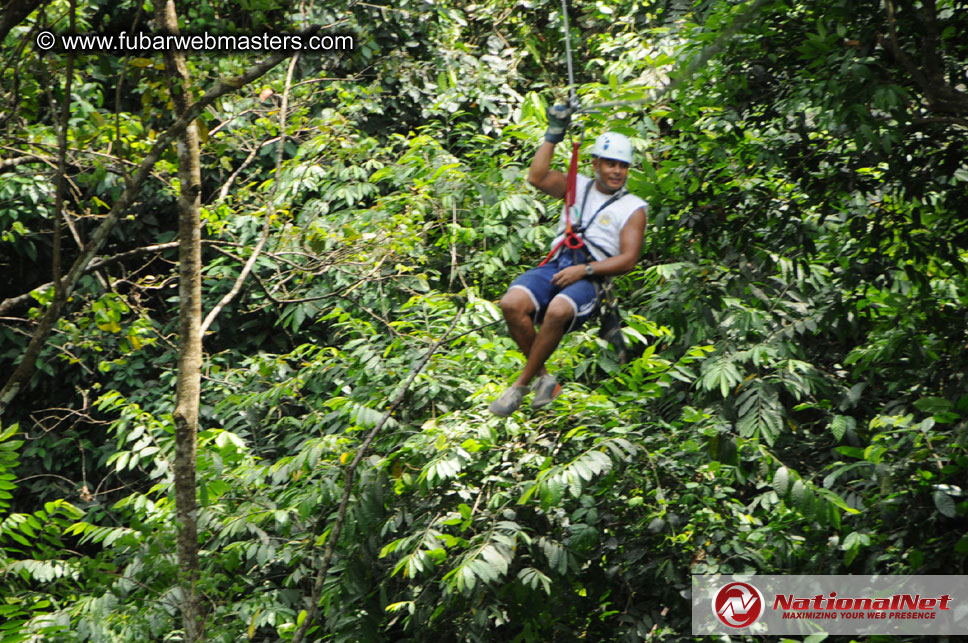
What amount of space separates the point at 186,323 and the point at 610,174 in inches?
104

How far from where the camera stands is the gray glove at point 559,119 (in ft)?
13.4

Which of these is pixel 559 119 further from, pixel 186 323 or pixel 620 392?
pixel 186 323

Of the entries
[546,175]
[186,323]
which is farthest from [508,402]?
[186,323]

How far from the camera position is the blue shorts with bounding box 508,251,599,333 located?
164 inches

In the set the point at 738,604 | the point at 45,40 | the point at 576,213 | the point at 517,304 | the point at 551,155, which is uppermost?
the point at 45,40

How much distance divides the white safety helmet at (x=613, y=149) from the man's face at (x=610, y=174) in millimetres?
21

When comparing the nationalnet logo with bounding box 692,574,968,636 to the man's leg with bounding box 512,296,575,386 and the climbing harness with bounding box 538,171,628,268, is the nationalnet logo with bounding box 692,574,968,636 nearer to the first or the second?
the man's leg with bounding box 512,296,575,386

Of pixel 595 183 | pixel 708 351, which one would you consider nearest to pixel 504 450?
pixel 708 351

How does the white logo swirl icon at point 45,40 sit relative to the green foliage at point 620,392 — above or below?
above

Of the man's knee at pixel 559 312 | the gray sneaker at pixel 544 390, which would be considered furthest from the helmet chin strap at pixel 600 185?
the gray sneaker at pixel 544 390

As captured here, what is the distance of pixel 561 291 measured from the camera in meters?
4.18

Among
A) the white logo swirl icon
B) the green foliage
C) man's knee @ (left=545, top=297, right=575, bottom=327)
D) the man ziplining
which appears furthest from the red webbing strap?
the white logo swirl icon

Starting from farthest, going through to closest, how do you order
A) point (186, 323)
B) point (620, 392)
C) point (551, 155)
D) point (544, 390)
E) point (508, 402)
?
point (186, 323) < point (620, 392) < point (544, 390) < point (508, 402) < point (551, 155)

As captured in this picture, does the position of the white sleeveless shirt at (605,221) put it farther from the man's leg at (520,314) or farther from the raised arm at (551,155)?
the man's leg at (520,314)
